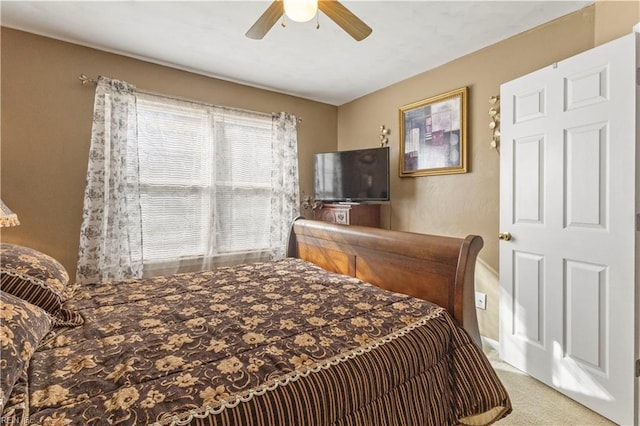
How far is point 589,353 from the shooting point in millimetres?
1870

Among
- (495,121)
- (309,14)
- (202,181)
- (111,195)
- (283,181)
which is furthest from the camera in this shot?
(283,181)

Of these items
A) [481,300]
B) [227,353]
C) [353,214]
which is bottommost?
[481,300]

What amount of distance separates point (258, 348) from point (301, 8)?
148cm

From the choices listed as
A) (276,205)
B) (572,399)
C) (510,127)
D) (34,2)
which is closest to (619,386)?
(572,399)

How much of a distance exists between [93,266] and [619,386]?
3705 mm

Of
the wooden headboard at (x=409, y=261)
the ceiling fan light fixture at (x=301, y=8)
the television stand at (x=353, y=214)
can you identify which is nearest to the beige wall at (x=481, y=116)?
the television stand at (x=353, y=214)

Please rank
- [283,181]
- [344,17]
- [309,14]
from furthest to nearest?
[283,181] → [344,17] → [309,14]

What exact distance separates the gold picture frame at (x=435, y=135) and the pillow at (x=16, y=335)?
2994 millimetres

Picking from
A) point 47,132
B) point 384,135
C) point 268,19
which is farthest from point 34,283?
point 384,135

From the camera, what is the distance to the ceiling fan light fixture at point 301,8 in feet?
4.76

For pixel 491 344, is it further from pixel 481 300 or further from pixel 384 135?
pixel 384 135

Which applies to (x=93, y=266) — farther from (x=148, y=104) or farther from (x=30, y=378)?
(x=30, y=378)

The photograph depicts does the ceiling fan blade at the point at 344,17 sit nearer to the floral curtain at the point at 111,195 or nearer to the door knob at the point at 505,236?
the door knob at the point at 505,236

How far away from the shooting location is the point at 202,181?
3309 mm
